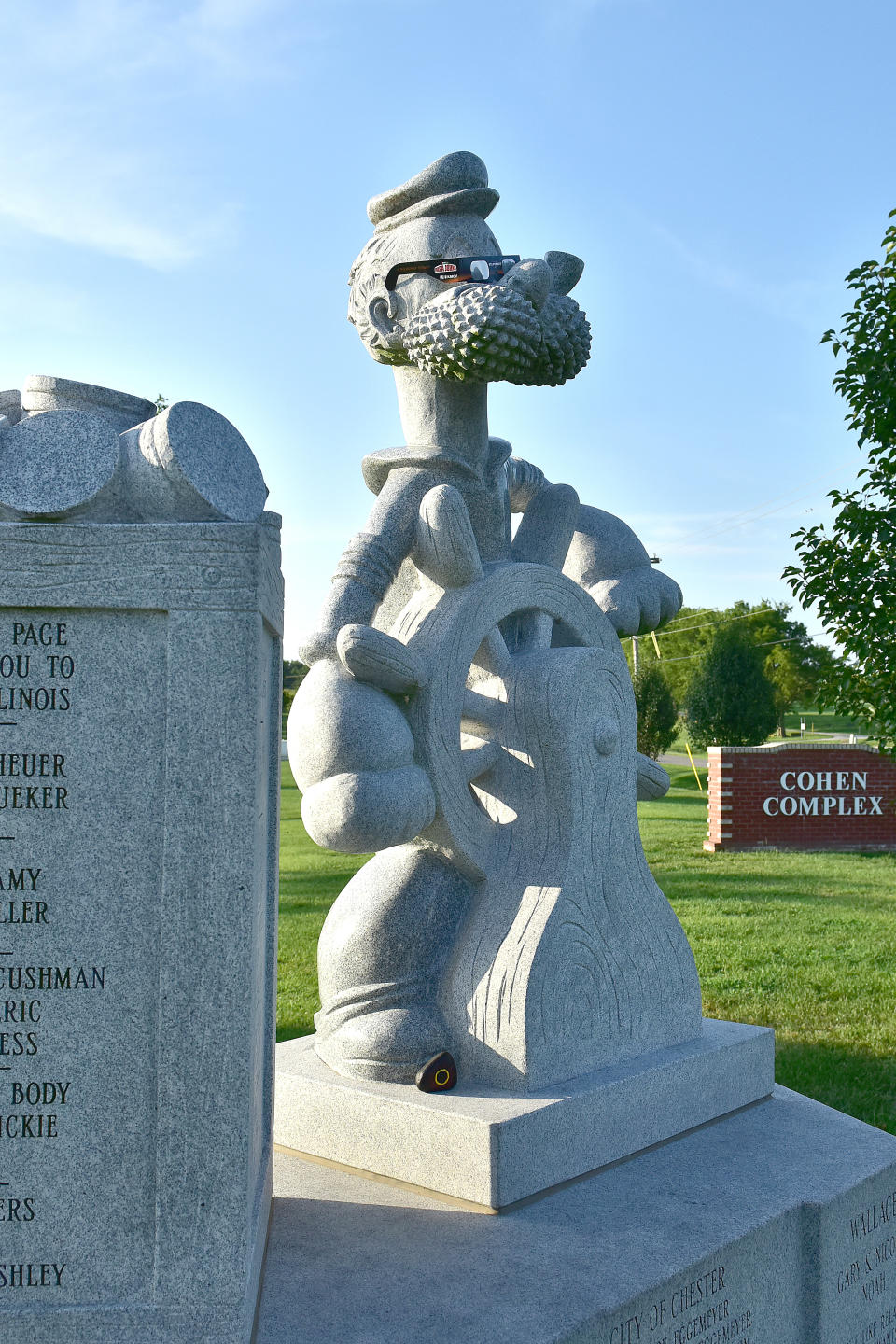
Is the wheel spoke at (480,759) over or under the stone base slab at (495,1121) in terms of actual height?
over

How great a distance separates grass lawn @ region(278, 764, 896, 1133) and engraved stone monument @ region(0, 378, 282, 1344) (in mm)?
3845

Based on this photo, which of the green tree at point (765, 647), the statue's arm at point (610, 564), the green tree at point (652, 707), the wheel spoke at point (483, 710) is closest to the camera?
the wheel spoke at point (483, 710)

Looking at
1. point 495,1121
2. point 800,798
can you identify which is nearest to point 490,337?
point 495,1121

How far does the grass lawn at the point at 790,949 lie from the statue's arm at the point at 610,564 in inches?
104

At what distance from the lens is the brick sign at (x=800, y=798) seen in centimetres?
1623

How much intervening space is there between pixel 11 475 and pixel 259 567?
1.80 ft

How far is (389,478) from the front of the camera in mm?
3809

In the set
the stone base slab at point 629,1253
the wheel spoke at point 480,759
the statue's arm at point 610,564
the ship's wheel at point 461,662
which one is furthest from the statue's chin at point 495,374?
the stone base slab at point 629,1253

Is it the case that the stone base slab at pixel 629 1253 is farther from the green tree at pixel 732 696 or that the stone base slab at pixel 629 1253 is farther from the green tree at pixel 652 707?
the green tree at pixel 652 707

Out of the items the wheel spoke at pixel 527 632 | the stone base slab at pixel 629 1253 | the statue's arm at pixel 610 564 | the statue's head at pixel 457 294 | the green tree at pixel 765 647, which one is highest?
the green tree at pixel 765 647

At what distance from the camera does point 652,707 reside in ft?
88.6

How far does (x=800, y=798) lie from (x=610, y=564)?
13.1m

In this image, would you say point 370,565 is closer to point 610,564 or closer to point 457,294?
point 457,294

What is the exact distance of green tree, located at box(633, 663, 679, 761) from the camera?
27.0 m
